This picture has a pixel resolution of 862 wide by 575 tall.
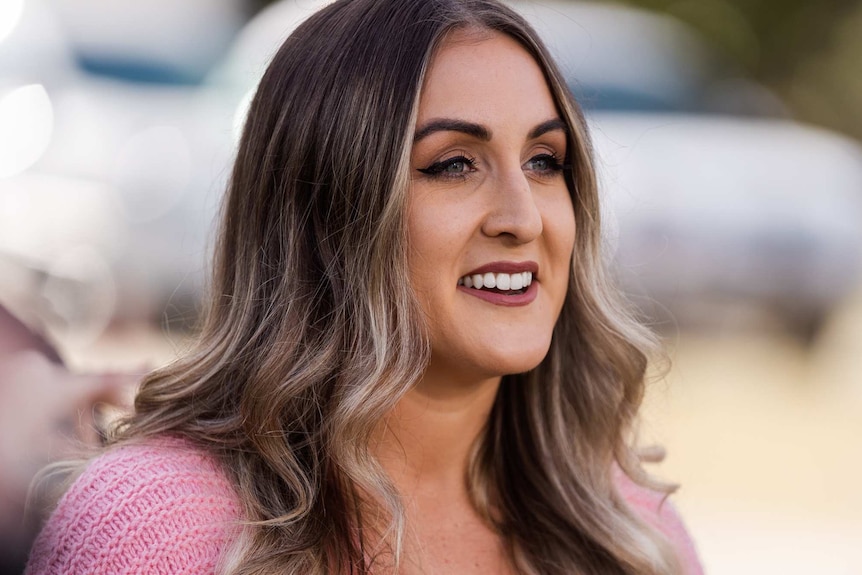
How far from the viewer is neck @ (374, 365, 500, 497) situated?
243 centimetres

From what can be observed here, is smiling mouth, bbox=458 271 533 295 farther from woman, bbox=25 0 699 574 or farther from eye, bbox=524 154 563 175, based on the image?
eye, bbox=524 154 563 175

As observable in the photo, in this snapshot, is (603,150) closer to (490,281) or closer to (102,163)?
(102,163)

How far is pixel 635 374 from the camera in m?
2.80

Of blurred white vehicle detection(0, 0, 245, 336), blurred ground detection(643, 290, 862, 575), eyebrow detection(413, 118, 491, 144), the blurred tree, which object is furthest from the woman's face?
Result: the blurred tree

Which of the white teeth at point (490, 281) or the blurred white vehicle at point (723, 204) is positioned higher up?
the blurred white vehicle at point (723, 204)

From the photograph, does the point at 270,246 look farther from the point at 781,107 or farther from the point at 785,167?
the point at 781,107

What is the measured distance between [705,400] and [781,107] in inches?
272

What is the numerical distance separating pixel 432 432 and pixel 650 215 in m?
4.85

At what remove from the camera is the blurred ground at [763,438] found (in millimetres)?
4715

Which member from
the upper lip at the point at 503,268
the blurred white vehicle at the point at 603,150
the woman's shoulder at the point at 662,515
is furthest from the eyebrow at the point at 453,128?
the blurred white vehicle at the point at 603,150

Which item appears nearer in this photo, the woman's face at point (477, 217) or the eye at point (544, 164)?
the woman's face at point (477, 217)

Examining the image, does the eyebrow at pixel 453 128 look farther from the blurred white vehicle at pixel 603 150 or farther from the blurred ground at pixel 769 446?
the blurred white vehicle at pixel 603 150

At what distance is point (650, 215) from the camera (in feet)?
23.1

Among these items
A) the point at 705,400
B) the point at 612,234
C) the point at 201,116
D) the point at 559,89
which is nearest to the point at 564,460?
the point at 612,234
